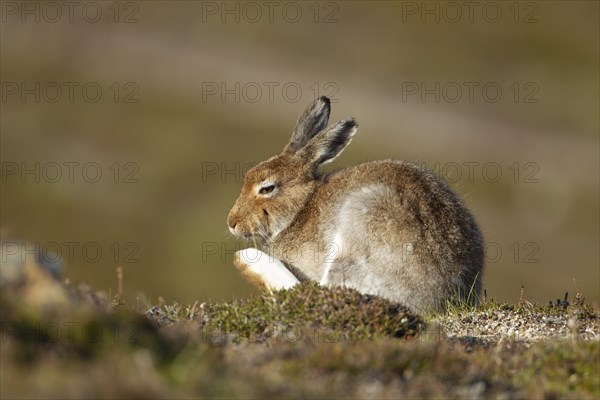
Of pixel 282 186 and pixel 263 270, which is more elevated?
pixel 282 186

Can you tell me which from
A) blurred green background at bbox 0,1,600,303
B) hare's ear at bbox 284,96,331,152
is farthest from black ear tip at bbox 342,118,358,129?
blurred green background at bbox 0,1,600,303

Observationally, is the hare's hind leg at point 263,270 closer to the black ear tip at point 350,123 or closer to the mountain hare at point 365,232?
the mountain hare at point 365,232

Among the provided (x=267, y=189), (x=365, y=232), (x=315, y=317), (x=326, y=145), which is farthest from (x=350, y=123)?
(x=315, y=317)

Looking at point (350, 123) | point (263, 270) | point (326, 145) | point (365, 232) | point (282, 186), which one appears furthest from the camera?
point (326, 145)

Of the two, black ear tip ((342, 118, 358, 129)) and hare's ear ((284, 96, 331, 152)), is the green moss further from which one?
hare's ear ((284, 96, 331, 152))

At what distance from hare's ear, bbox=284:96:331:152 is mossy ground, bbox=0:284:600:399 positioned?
191 inches

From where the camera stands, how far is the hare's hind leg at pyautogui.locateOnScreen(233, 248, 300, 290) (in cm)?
1363

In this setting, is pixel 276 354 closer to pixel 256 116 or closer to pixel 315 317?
pixel 315 317

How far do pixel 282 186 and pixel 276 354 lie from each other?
7.10m

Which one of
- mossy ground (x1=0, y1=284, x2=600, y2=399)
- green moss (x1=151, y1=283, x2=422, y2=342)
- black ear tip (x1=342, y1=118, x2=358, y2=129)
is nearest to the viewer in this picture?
mossy ground (x1=0, y1=284, x2=600, y2=399)

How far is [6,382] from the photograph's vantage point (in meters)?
6.77

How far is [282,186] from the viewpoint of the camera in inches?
610

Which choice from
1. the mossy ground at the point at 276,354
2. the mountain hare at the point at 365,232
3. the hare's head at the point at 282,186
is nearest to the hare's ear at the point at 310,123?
the hare's head at the point at 282,186

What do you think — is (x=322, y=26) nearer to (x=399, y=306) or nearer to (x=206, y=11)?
(x=206, y=11)
